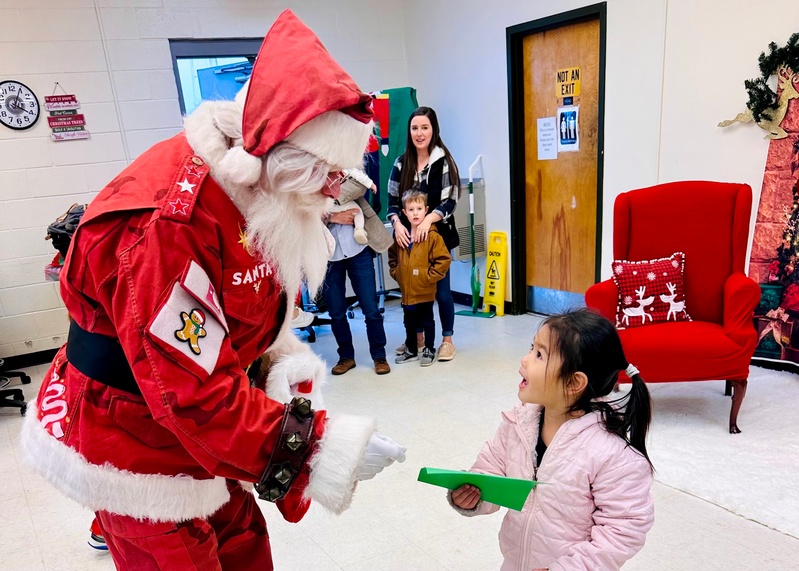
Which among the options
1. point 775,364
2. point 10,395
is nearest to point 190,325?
point 775,364

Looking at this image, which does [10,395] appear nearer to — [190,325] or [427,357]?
[427,357]

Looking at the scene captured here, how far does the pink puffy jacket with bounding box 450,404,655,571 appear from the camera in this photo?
3.44ft

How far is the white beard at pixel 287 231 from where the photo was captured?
1.00 m

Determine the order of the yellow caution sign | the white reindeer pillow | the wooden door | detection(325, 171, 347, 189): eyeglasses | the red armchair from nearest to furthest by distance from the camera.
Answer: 1. detection(325, 171, 347, 189): eyeglasses
2. the red armchair
3. the white reindeer pillow
4. the wooden door
5. the yellow caution sign

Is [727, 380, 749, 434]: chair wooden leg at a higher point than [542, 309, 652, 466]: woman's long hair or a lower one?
lower

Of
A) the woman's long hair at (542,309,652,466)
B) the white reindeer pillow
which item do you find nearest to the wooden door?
the white reindeer pillow

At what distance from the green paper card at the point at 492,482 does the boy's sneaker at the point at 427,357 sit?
2.63 meters

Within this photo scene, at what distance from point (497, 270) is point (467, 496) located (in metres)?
3.52

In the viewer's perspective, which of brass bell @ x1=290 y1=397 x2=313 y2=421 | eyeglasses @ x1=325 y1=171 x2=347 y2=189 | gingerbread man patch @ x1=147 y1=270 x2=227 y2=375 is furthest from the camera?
eyeglasses @ x1=325 y1=171 x2=347 y2=189

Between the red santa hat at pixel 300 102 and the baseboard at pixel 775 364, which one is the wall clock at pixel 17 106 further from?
the baseboard at pixel 775 364

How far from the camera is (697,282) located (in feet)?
9.24

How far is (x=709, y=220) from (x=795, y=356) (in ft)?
3.20

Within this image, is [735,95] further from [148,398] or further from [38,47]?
[38,47]

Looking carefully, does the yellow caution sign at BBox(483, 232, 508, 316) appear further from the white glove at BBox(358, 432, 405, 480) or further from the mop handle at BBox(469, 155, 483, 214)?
the white glove at BBox(358, 432, 405, 480)
